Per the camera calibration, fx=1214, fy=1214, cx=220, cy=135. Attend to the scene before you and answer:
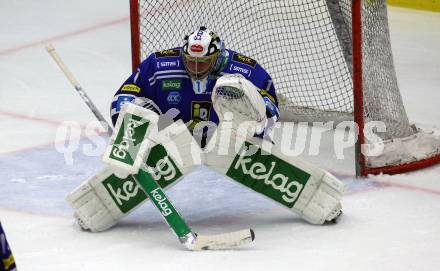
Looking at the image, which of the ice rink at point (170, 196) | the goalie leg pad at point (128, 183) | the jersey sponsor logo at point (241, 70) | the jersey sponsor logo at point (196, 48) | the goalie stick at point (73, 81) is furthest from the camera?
the goalie stick at point (73, 81)

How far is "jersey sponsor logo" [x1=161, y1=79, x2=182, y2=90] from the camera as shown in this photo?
521cm

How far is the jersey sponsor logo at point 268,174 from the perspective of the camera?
4.76 meters

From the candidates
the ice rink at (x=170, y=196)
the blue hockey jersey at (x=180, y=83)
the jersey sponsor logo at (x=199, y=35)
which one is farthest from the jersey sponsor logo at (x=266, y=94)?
the ice rink at (x=170, y=196)

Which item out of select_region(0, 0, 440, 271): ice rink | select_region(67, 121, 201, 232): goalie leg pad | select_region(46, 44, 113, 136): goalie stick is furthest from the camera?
select_region(46, 44, 113, 136): goalie stick

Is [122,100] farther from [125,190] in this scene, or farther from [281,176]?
[281,176]

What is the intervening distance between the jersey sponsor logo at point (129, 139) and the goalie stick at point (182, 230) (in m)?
0.08

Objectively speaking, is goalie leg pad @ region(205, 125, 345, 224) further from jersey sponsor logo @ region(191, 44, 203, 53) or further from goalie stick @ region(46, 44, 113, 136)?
goalie stick @ region(46, 44, 113, 136)

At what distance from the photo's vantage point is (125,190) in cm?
480

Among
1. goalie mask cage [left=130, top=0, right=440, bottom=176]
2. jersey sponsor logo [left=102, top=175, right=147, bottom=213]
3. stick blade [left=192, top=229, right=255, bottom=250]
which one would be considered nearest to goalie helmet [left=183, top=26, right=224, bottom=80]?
jersey sponsor logo [left=102, top=175, right=147, bottom=213]

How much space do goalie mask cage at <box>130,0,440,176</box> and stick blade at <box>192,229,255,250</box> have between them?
1382mm

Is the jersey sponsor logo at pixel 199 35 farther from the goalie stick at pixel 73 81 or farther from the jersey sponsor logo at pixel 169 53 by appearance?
the goalie stick at pixel 73 81

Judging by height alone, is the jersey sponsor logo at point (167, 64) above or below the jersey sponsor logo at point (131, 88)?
above

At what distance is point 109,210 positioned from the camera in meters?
4.84

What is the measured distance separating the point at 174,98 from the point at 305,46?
4.56ft
